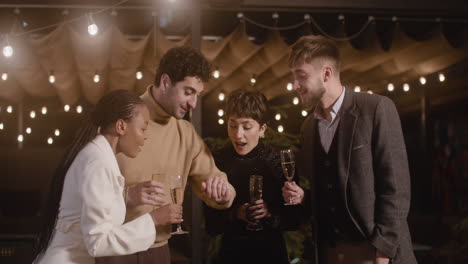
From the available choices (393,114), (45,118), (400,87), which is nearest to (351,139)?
(393,114)

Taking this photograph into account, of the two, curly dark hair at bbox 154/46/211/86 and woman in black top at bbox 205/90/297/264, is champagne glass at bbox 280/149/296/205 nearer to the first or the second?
woman in black top at bbox 205/90/297/264

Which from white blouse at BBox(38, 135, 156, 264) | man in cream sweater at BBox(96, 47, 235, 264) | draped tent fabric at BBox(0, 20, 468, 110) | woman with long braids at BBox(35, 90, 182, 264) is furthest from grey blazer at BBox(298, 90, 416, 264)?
draped tent fabric at BBox(0, 20, 468, 110)

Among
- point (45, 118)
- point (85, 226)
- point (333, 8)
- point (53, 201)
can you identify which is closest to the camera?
point (85, 226)

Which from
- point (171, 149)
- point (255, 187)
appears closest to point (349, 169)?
point (255, 187)

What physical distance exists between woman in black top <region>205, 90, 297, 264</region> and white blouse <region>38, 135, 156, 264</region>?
90cm

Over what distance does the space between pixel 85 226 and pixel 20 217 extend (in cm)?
666

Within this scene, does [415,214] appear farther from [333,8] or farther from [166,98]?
[166,98]

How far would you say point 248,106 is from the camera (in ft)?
9.41

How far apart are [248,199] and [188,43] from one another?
3.00m

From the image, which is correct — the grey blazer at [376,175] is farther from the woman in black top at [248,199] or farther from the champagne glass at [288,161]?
the woman in black top at [248,199]

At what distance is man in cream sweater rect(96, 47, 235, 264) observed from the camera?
7.64 feet

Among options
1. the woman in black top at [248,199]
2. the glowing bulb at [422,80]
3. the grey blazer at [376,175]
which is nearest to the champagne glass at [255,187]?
the woman in black top at [248,199]

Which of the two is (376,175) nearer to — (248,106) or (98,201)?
(248,106)

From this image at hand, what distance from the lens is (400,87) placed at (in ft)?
25.7
